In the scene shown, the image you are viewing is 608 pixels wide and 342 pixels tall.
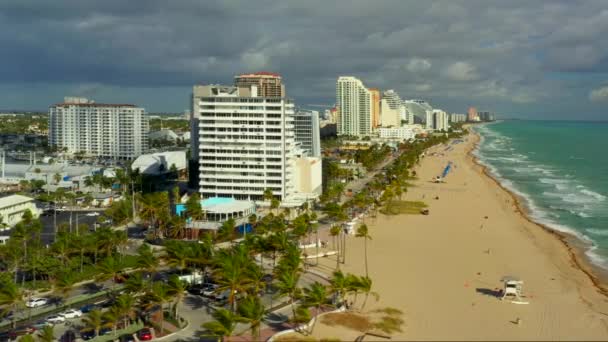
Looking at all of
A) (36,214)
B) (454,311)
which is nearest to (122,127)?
(36,214)

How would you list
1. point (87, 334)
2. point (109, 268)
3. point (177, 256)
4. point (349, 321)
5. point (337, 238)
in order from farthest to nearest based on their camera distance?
point (337, 238) → point (177, 256) → point (109, 268) → point (349, 321) → point (87, 334)

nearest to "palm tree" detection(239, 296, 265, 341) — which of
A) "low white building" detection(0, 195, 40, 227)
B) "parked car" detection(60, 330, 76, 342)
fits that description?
"parked car" detection(60, 330, 76, 342)

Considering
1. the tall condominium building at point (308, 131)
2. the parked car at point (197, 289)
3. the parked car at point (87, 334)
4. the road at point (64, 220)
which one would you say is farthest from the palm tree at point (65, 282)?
the tall condominium building at point (308, 131)

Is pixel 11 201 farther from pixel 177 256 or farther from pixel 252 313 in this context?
pixel 252 313

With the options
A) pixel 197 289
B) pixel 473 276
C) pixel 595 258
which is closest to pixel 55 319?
pixel 197 289

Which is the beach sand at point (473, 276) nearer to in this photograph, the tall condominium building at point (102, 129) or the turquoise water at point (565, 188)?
the turquoise water at point (565, 188)

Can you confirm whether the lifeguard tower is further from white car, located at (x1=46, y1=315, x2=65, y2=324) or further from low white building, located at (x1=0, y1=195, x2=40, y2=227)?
low white building, located at (x1=0, y1=195, x2=40, y2=227)

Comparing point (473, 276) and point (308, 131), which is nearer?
point (473, 276)
